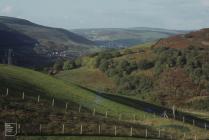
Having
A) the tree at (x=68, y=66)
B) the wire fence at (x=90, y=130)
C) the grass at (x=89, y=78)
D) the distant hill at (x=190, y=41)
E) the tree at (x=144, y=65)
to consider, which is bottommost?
the grass at (x=89, y=78)

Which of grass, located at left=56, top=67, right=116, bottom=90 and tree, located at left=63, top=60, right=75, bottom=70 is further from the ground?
tree, located at left=63, top=60, right=75, bottom=70

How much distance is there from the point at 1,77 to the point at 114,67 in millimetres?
86181

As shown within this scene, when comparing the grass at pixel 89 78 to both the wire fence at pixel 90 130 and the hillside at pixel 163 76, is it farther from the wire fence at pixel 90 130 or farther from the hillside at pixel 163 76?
the wire fence at pixel 90 130

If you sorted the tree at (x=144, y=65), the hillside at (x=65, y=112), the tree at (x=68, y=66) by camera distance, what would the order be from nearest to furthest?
the hillside at (x=65, y=112), the tree at (x=144, y=65), the tree at (x=68, y=66)

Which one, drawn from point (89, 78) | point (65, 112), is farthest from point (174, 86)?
point (65, 112)

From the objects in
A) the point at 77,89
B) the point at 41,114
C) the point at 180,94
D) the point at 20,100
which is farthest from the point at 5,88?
the point at 180,94

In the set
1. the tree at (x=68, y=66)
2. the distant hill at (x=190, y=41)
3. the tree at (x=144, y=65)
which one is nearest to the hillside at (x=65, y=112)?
the tree at (x=144, y=65)

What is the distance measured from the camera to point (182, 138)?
249 feet

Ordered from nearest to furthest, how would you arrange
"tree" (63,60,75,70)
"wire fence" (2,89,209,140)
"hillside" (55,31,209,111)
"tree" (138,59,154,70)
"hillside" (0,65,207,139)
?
"wire fence" (2,89,209,140), "hillside" (0,65,207,139), "hillside" (55,31,209,111), "tree" (138,59,154,70), "tree" (63,60,75,70)

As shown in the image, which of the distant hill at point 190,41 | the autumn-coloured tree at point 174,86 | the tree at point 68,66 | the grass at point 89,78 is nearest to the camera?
the autumn-coloured tree at point 174,86

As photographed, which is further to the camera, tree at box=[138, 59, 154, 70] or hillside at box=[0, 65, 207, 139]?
tree at box=[138, 59, 154, 70]

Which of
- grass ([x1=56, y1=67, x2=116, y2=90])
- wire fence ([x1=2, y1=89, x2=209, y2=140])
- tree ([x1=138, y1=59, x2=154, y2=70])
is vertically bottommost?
grass ([x1=56, y1=67, x2=116, y2=90])

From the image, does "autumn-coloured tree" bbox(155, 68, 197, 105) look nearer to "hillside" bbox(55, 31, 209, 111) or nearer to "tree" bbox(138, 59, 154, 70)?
"hillside" bbox(55, 31, 209, 111)

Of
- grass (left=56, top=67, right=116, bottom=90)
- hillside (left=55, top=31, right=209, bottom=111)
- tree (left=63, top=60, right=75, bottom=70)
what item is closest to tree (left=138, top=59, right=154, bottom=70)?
hillside (left=55, top=31, right=209, bottom=111)
